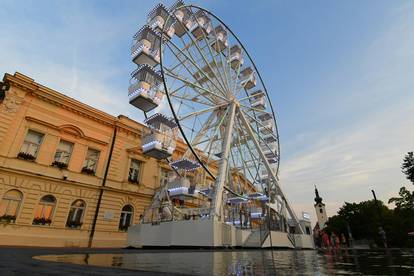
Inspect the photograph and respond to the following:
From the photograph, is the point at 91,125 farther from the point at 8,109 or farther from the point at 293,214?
the point at 293,214

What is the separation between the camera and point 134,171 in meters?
23.5

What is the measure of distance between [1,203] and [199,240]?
12698mm

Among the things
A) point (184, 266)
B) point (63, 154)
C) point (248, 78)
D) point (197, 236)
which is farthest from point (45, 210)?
point (248, 78)

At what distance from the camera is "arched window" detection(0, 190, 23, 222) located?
1538 cm

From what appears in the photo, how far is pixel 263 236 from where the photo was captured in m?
13.7

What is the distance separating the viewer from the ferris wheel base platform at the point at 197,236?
10.8m

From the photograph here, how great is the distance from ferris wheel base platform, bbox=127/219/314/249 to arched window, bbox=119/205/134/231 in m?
7.56

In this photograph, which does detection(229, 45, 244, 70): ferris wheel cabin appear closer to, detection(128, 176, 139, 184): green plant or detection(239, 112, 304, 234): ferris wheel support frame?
detection(239, 112, 304, 234): ferris wheel support frame

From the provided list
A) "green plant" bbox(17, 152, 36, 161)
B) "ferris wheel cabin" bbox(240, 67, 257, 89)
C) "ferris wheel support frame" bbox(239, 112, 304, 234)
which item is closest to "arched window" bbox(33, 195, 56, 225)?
"green plant" bbox(17, 152, 36, 161)

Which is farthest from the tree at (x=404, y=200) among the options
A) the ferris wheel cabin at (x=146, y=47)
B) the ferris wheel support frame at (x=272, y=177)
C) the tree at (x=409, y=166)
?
the ferris wheel cabin at (x=146, y=47)

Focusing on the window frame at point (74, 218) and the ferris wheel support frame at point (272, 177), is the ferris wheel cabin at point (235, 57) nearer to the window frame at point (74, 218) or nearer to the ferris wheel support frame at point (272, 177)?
the ferris wheel support frame at point (272, 177)

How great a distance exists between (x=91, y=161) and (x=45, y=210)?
4.81 m

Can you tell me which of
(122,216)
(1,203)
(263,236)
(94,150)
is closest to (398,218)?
(263,236)

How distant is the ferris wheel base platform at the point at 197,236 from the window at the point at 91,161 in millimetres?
8380
